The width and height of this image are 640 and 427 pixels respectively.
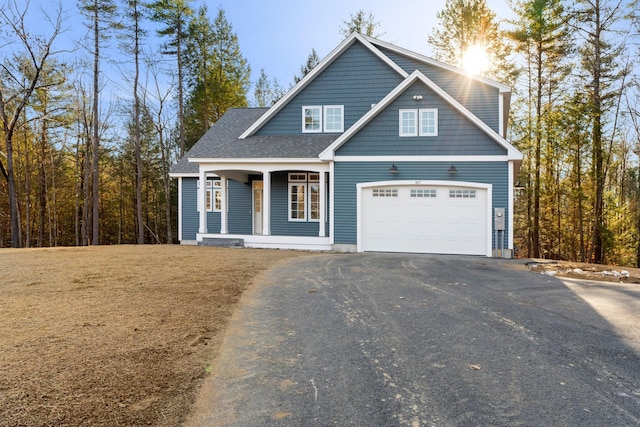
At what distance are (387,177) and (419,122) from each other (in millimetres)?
2065

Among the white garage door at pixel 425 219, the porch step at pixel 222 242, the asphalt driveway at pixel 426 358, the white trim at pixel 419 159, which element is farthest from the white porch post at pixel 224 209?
the asphalt driveway at pixel 426 358

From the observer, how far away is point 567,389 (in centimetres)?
342

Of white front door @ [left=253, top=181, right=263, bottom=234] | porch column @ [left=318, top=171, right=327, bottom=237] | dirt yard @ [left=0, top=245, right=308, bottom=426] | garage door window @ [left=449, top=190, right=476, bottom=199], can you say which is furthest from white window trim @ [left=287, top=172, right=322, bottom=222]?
dirt yard @ [left=0, top=245, right=308, bottom=426]

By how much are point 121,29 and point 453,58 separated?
64.8 feet

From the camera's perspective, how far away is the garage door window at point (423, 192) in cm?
1323

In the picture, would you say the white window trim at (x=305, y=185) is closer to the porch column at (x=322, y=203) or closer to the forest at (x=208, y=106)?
the porch column at (x=322, y=203)

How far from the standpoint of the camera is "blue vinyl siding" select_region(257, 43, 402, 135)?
15953mm

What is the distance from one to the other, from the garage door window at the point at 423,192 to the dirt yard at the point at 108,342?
7.05 m

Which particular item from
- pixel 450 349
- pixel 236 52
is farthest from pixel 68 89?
pixel 450 349

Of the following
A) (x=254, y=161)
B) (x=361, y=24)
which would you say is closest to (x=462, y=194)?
(x=254, y=161)

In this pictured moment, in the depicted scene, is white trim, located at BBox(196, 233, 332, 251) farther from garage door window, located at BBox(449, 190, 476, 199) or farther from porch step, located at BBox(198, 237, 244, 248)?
garage door window, located at BBox(449, 190, 476, 199)

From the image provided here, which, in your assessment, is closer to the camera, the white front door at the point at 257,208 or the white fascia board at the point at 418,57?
the white fascia board at the point at 418,57

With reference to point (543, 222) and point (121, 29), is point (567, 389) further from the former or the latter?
point (121, 29)

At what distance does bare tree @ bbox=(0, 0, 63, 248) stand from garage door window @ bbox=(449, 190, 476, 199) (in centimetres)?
1920
